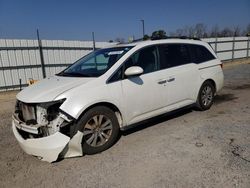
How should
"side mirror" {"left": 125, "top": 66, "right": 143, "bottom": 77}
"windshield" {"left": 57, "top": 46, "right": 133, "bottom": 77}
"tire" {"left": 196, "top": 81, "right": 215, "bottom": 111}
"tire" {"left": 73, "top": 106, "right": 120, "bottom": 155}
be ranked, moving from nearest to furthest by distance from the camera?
"tire" {"left": 73, "top": 106, "right": 120, "bottom": 155}
"side mirror" {"left": 125, "top": 66, "right": 143, "bottom": 77}
"windshield" {"left": 57, "top": 46, "right": 133, "bottom": 77}
"tire" {"left": 196, "top": 81, "right": 215, "bottom": 111}

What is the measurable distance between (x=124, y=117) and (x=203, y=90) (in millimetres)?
2461

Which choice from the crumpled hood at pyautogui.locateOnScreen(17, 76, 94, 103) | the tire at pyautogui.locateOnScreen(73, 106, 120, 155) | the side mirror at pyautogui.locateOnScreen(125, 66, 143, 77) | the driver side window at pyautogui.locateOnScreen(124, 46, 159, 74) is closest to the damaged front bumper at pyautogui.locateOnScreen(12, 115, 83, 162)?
the tire at pyautogui.locateOnScreen(73, 106, 120, 155)

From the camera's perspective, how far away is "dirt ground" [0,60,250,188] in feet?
10.0

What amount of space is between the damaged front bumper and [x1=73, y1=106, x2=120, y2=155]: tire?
140 mm

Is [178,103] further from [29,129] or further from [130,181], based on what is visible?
[29,129]

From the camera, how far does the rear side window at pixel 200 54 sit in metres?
5.59

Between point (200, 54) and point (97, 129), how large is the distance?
3.29m

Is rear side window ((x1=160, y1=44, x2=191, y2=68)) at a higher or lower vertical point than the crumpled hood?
higher

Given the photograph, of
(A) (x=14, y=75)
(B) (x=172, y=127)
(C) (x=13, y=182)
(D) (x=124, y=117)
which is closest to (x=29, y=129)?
(C) (x=13, y=182)

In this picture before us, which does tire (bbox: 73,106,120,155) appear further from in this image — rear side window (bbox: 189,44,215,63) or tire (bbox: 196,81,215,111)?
rear side window (bbox: 189,44,215,63)

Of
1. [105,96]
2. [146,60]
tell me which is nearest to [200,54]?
[146,60]

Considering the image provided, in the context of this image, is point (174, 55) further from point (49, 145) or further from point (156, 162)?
point (49, 145)

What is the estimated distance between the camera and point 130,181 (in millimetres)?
3072

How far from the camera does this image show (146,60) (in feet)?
15.3
